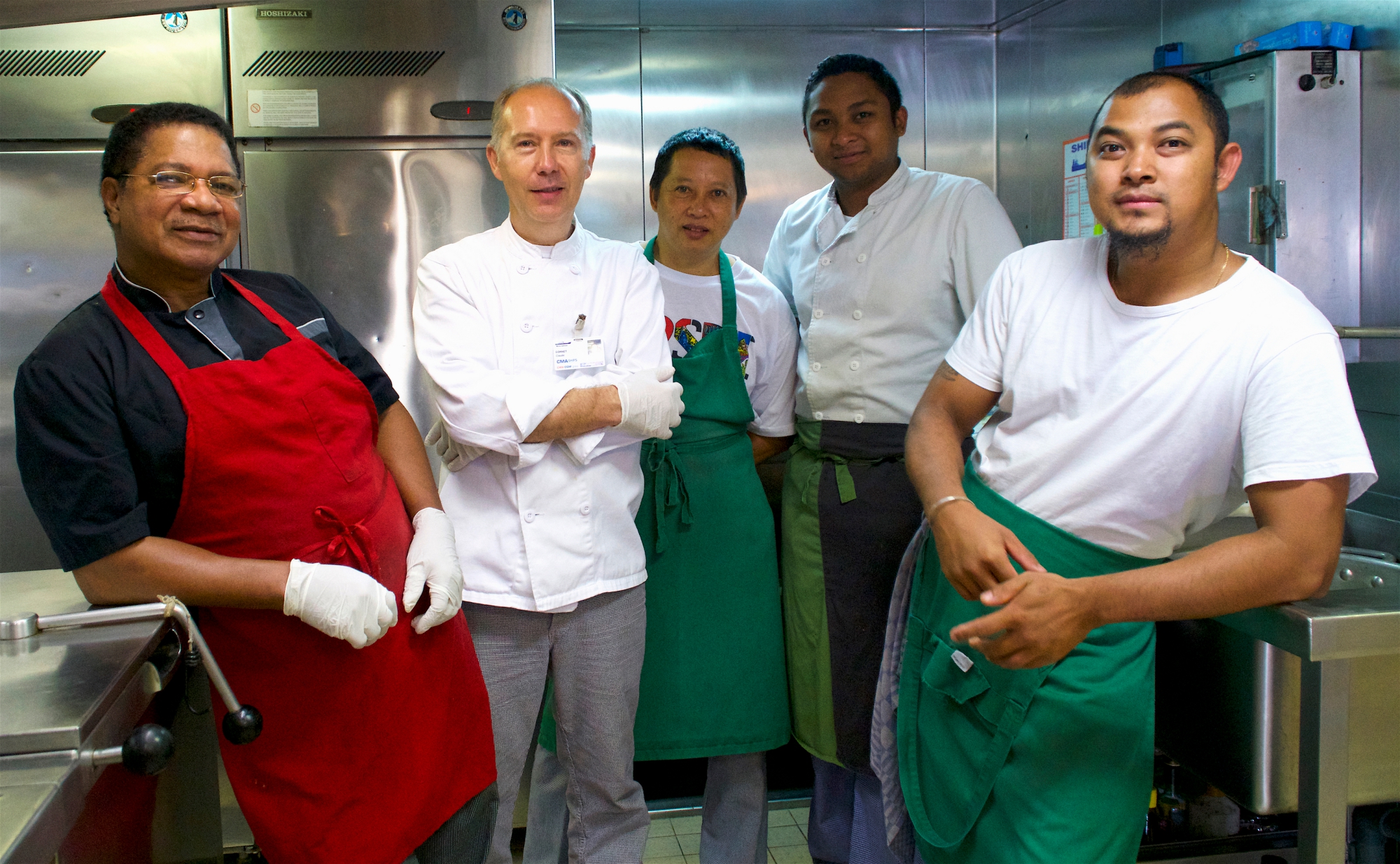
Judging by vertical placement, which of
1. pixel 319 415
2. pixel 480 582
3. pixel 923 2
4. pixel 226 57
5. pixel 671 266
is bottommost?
pixel 480 582

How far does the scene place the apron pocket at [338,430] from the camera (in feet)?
4.61

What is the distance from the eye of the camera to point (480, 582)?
5.63 feet

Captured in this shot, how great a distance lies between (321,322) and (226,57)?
1.35 m

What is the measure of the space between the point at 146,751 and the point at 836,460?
55.3 inches

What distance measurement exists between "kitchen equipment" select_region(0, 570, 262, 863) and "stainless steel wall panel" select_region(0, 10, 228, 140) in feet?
4.80

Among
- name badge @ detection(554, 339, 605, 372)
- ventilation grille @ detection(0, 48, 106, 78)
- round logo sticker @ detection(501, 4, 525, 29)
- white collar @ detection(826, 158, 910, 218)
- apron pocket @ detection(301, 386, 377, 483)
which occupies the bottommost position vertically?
apron pocket @ detection(301, 386, 377, 483)

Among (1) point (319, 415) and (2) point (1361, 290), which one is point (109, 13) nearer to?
(1) point (319, 415)

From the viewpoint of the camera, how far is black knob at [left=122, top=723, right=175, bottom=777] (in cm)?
93

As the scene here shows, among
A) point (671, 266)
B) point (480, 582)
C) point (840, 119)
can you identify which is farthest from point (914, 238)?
point (480, 582)

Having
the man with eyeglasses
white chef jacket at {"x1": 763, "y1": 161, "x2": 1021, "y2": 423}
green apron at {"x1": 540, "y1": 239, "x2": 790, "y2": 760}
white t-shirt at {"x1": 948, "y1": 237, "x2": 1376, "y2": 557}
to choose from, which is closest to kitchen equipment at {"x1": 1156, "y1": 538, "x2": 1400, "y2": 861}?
white t-shirt at {"x1": 948, "y1": 237, "x2": 1376, "y2": 557}

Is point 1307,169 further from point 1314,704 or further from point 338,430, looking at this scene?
point 338,430

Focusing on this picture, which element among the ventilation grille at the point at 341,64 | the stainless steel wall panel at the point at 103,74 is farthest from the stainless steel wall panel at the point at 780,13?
the stainless steel wall panel at the point at 103,74

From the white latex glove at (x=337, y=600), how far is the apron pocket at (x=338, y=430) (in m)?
0.16

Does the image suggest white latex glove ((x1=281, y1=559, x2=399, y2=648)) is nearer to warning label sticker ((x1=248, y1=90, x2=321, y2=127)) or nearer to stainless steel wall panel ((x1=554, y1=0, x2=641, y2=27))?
warning label sticker ((x1=248, y1=90, x2=321, y2=127))
